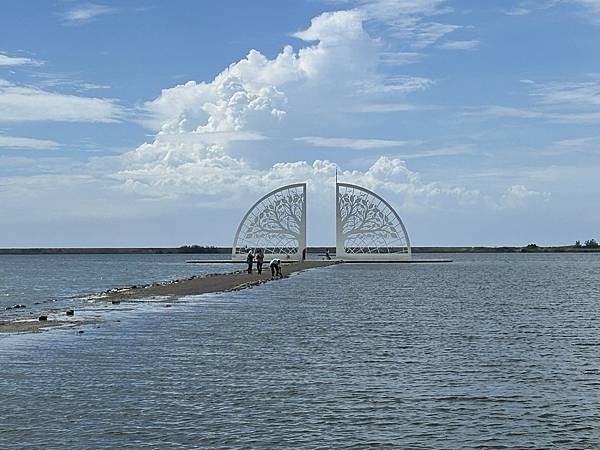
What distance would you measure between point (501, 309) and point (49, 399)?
24.8 m

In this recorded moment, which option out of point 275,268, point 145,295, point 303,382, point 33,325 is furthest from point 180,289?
point 303,382

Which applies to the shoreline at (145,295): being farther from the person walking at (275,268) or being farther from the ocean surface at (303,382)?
the ocean surface at (303,382)

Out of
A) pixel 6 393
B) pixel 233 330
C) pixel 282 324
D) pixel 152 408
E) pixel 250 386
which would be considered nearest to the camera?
pixel 152 408

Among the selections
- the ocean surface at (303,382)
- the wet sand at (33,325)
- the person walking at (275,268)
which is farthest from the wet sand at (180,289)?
the wet sand at (33,325)

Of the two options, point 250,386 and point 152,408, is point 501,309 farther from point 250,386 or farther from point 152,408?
point 152,408

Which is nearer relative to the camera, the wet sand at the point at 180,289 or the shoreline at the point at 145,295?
the shoreline at the point at 145,295

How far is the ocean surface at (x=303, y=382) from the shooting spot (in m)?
12.8

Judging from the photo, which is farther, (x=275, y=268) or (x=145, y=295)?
(x=275, y=268)

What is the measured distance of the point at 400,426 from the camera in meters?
13.3

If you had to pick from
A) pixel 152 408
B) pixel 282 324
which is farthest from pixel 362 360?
pixel 282 324

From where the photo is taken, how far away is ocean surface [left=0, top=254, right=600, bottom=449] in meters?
12.8

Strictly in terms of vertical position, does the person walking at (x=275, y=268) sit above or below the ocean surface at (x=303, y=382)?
above

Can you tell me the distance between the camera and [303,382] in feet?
55.8

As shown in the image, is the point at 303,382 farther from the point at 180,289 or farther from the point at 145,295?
the point at 180,289
